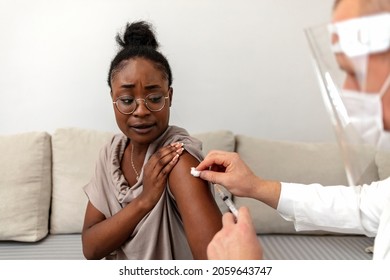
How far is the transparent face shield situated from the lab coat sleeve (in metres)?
0.31

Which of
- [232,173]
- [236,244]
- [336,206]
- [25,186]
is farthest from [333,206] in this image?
[25,186]

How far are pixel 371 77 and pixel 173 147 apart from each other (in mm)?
516

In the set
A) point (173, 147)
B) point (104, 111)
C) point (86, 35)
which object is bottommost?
point (104, 111)

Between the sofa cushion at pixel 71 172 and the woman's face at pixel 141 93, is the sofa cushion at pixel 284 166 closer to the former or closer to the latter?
the sofa cushion at pixel 71 172

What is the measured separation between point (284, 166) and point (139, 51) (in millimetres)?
982

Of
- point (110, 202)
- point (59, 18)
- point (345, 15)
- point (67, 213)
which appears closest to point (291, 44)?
point (59, 18)

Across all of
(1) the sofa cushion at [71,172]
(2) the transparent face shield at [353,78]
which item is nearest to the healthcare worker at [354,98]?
(2) the transparent face shield at [353,78]

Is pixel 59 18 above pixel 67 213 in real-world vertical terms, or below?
above

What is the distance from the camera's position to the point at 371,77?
0.59 m

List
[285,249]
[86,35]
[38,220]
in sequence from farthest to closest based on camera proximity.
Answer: [86,35] < [38,220] < [285,249]

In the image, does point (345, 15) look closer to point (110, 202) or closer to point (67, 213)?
point (110, 202)

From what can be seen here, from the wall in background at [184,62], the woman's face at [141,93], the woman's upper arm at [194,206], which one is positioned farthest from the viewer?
the wall in background at [184,62]

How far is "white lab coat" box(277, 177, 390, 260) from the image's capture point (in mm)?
1037

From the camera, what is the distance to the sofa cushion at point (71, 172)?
6.18 feet
